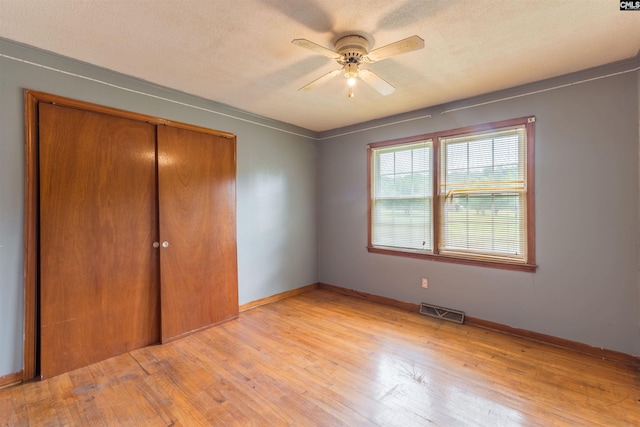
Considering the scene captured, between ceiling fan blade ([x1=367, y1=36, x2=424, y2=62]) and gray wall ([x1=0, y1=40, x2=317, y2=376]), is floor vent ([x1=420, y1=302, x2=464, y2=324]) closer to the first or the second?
gray wall ([x1=0, y1=40, x2=317, y2=376])

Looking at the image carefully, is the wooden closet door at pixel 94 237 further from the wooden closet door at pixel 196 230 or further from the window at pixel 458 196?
the window at pixel 458 196

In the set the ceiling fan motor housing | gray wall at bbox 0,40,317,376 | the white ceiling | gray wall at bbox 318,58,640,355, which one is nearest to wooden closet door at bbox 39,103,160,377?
gray wall at bbox 0,40,317,376

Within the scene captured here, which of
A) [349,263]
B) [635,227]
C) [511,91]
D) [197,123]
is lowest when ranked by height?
[349,263]

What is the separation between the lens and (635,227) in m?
2.35

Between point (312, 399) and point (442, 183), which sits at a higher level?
point (442, 183)

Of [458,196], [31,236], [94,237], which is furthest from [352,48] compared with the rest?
[31,236]

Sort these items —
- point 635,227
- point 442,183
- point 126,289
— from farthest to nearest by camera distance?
point 442,183
point 126,289
point 635,227

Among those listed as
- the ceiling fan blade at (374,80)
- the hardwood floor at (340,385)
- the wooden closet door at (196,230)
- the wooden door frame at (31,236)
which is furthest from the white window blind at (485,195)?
the wooden door frame at (31,236)

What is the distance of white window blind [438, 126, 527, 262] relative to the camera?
291 centimetres

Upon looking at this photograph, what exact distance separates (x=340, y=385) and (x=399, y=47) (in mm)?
2352

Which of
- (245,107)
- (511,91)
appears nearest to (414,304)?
(511,91)

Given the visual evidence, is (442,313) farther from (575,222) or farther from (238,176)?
(238,176)

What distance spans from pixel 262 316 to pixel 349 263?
1479 millimetres

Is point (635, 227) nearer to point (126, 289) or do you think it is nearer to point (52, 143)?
point (126, 289)
